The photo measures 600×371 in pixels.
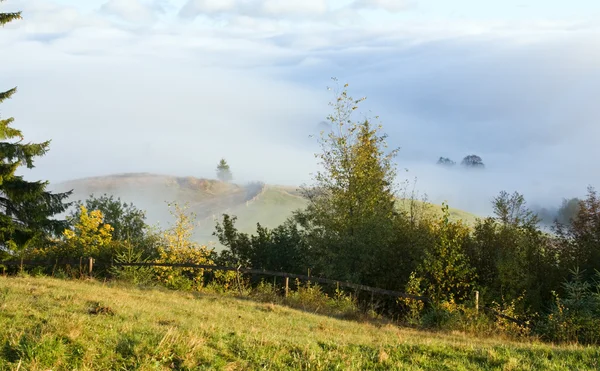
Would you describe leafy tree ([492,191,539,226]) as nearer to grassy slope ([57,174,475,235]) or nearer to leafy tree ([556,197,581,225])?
leafy tree ([556,197,581,225])

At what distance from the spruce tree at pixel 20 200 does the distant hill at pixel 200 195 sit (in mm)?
96151

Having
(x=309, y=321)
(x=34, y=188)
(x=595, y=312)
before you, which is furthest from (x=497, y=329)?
(x=34, y=188)

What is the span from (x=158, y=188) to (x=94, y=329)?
6508 inches

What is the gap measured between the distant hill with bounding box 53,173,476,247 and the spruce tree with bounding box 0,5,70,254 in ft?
315

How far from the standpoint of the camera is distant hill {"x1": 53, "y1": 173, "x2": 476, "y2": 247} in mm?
135138

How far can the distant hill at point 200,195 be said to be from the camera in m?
135

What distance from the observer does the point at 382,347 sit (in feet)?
31.3

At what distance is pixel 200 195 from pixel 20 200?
13929cm

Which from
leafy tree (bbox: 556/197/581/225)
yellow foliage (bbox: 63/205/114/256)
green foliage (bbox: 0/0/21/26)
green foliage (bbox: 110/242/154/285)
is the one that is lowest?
green foliage (bbox: 110/242/154/285)

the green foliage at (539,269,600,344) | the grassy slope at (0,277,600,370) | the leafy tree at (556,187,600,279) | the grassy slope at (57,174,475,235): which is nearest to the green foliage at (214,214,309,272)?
the leafy tree at (556,187,600,279)

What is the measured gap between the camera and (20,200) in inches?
1033

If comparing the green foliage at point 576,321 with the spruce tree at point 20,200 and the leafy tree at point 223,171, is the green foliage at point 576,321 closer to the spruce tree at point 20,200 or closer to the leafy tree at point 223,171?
the spruce tree at point 20,200

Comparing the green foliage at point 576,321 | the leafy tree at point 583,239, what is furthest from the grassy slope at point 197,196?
the green foliage at point 576,321

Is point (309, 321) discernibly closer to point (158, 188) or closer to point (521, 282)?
point (521, 282)
